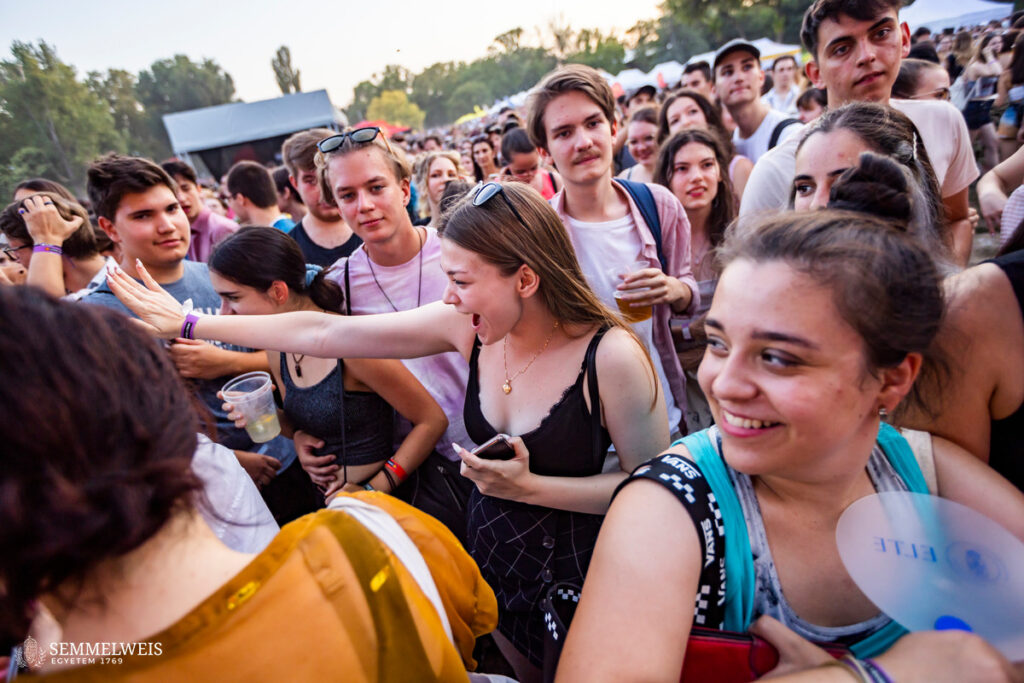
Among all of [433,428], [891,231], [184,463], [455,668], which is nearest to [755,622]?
[455,668]

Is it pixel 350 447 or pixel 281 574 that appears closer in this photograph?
pixel 281 574

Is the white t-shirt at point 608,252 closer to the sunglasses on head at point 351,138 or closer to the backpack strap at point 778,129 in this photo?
the sunglasses on head at point 351,138

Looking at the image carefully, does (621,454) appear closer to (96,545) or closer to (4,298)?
(96,545)

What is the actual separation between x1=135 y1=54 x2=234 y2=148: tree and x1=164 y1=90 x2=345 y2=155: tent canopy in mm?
57514

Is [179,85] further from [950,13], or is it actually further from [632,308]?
[632,308]

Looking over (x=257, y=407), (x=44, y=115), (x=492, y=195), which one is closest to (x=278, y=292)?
(x=257, y=407)

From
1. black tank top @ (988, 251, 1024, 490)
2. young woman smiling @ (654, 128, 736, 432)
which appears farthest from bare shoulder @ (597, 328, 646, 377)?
young woman smiling @ (654, 128, 736, 432)

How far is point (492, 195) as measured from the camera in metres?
1.89

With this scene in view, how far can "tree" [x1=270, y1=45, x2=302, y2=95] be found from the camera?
232ft

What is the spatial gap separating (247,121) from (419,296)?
110 ft

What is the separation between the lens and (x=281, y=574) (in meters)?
0.86

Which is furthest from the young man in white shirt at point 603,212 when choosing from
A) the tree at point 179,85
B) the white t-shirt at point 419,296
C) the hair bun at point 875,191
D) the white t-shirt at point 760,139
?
the tree at point 179,85

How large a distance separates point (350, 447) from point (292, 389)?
16.8 inches

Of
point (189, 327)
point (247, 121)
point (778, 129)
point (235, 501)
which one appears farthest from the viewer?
point (247, 121)
